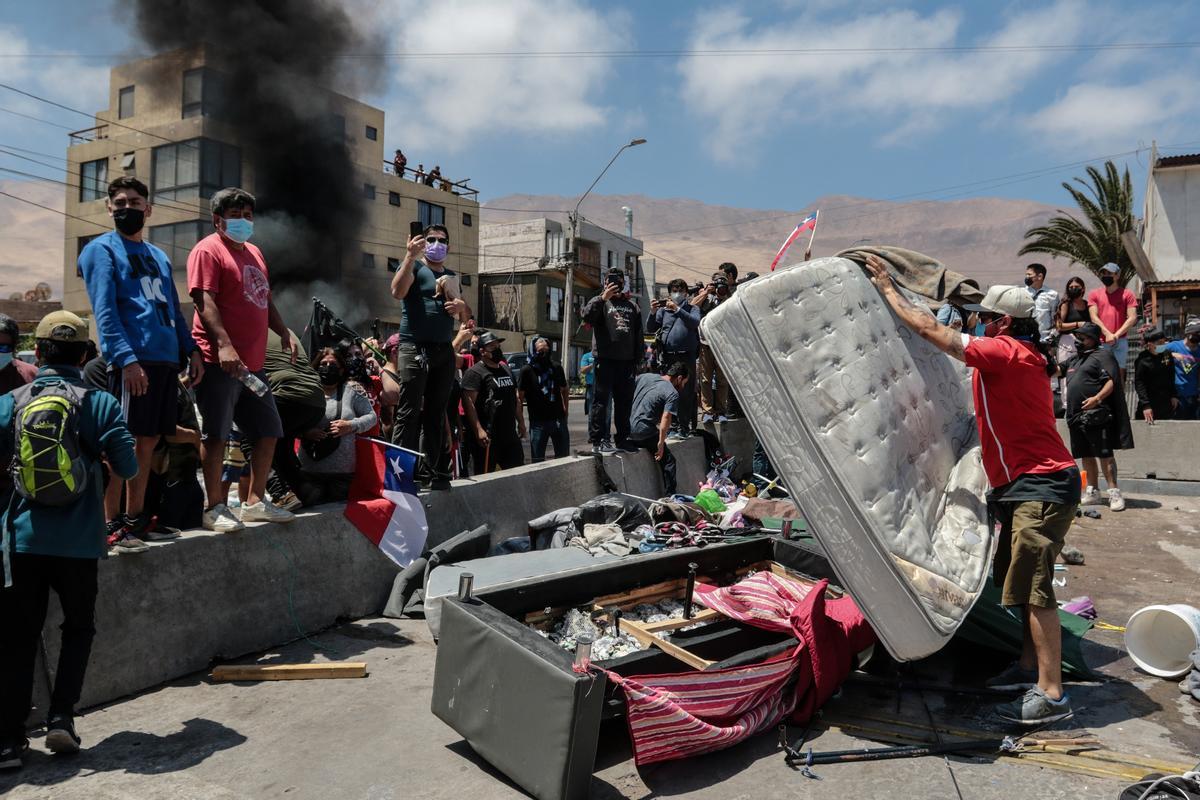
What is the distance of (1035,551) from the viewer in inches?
184

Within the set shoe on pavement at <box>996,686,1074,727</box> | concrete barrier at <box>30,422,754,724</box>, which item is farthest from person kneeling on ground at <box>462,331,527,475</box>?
shoe on pavement at <box>996,686,1074,727</box>

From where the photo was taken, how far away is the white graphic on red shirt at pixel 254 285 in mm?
5391

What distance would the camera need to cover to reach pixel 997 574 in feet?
16.7

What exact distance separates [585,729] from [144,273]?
346 centimetres

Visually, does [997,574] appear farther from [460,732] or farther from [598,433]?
[598,433]

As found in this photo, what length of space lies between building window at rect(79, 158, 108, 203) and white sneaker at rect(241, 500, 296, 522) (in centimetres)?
4702

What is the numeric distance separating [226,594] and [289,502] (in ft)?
4.00

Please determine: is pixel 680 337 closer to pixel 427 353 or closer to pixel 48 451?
pixel 427 353

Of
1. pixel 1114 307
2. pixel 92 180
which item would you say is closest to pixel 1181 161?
pixel 1114 307

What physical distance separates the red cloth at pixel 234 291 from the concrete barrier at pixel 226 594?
1124 millimetres

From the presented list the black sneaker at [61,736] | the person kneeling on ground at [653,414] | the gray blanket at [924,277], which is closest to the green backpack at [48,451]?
the black sneaker at [61,736]

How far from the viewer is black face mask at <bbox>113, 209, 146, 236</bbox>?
186 inches

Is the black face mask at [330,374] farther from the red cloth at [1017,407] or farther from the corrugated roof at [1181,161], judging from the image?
the corrugated roof at [1181,161]

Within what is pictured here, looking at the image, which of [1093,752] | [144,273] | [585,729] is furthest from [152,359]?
[1093,752]
